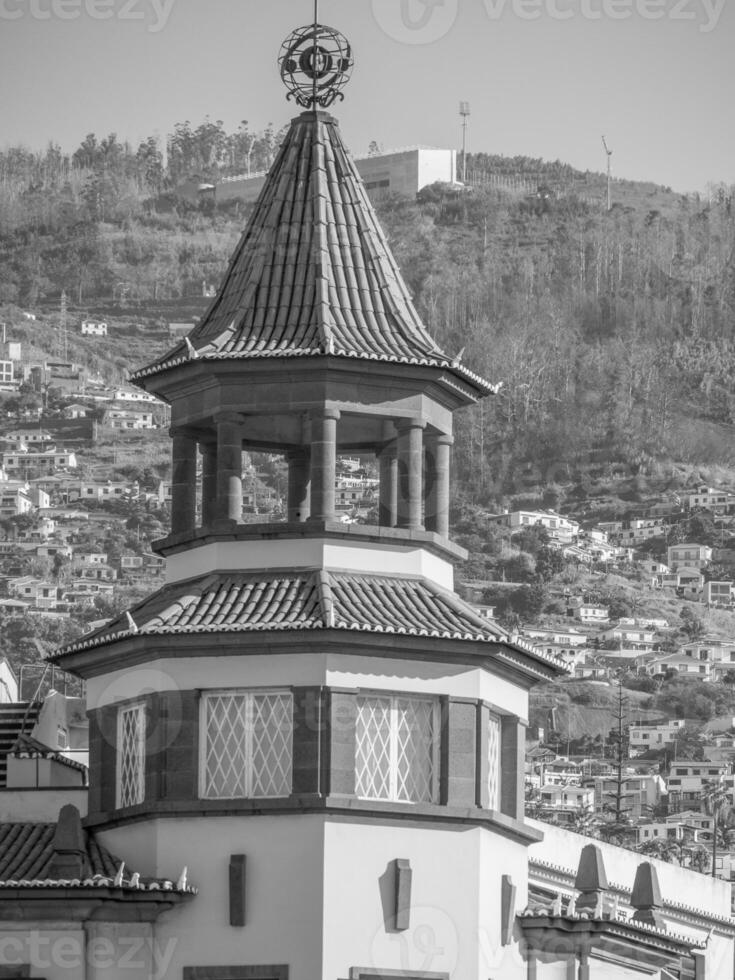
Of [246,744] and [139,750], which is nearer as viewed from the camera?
[246,744]

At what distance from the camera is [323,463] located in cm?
5094

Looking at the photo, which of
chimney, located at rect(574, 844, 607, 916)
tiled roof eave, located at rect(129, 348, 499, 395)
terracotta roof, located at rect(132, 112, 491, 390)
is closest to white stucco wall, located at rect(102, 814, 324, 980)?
chimney, located at rect(574, 844, 607, 916)

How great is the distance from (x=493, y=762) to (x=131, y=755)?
6.00 meters

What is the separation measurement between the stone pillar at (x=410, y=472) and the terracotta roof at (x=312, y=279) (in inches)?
49.8

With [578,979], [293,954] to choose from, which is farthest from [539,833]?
[293,954]

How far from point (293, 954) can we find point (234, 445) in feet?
29.6

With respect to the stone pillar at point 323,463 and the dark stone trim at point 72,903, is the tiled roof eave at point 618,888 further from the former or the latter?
the dark stone trim at point 72,903

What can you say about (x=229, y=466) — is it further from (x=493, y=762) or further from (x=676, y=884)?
(x=676, y=884)

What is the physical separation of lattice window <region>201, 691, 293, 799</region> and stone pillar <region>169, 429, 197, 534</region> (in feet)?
14.6

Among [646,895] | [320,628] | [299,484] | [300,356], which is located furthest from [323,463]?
[646,895]

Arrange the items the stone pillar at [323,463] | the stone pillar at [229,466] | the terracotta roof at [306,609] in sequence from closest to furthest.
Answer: the terracotta roof at [306,609]
the stone pillar at [323,463]
the stone pillar at [229,466]

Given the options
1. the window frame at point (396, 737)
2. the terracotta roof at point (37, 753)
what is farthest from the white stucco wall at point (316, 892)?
the terracotta roof at point (37, 753)

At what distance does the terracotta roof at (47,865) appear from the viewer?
47.8 meters

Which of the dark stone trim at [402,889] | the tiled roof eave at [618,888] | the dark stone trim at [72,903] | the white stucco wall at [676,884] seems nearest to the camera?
the dark stone trim at [72,903]
